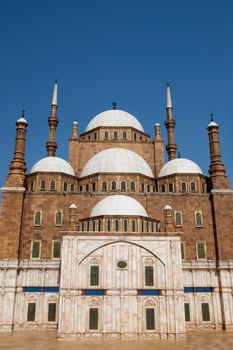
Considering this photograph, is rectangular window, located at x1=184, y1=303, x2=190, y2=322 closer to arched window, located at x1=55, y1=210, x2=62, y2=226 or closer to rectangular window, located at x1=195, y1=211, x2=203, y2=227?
rectangular window, located at x1=195, y1=211, x2=203, y2=227

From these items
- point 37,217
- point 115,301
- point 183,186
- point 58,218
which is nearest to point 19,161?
point 37,217

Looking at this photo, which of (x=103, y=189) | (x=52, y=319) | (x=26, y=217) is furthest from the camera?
(x=103, y=189)

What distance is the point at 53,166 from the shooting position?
3091 cm

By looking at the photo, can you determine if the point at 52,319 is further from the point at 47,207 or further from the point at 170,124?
the point at 170,124

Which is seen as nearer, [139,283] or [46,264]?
[139,283]

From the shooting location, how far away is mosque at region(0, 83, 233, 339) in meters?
20.9

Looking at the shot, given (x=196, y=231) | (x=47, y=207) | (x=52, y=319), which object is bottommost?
(x=52, y=319)

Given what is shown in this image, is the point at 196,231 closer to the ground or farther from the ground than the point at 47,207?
closer to the ground

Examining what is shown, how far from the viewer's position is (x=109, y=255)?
21750 millimetres

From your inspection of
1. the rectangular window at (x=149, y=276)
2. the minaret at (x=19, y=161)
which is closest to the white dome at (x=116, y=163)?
the minaret at (x=19, y=161)

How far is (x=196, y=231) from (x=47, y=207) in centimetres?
1147

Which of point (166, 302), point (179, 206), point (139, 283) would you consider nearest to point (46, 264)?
point (139, 283)

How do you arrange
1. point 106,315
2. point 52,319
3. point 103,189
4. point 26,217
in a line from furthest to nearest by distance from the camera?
point 103,189, point 26,217, point 52,319, point 106,315

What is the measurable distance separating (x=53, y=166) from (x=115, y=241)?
1143 cm
